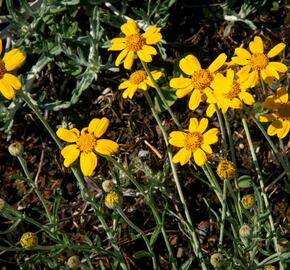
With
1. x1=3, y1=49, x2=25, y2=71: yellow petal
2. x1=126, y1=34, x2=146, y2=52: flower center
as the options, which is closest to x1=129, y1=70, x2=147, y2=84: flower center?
x1=126, y1=34, x2=146, y2=52: flower center

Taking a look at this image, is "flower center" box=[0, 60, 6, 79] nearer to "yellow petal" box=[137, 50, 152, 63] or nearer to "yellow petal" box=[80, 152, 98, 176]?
"yellow petal" box=[80, 152, 98, 176]

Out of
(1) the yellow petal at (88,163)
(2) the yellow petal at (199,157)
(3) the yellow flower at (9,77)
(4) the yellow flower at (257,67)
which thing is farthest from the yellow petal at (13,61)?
(4) the yellow flower at (257,67)

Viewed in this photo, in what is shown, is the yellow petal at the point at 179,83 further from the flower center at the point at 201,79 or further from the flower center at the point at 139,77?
the flower center at the point at 139,77

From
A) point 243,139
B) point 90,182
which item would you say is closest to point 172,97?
point 243,139

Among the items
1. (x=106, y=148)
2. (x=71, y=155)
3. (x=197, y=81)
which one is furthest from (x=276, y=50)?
(x=71, y=155)

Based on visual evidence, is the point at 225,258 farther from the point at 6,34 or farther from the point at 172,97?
the point at 6,34
